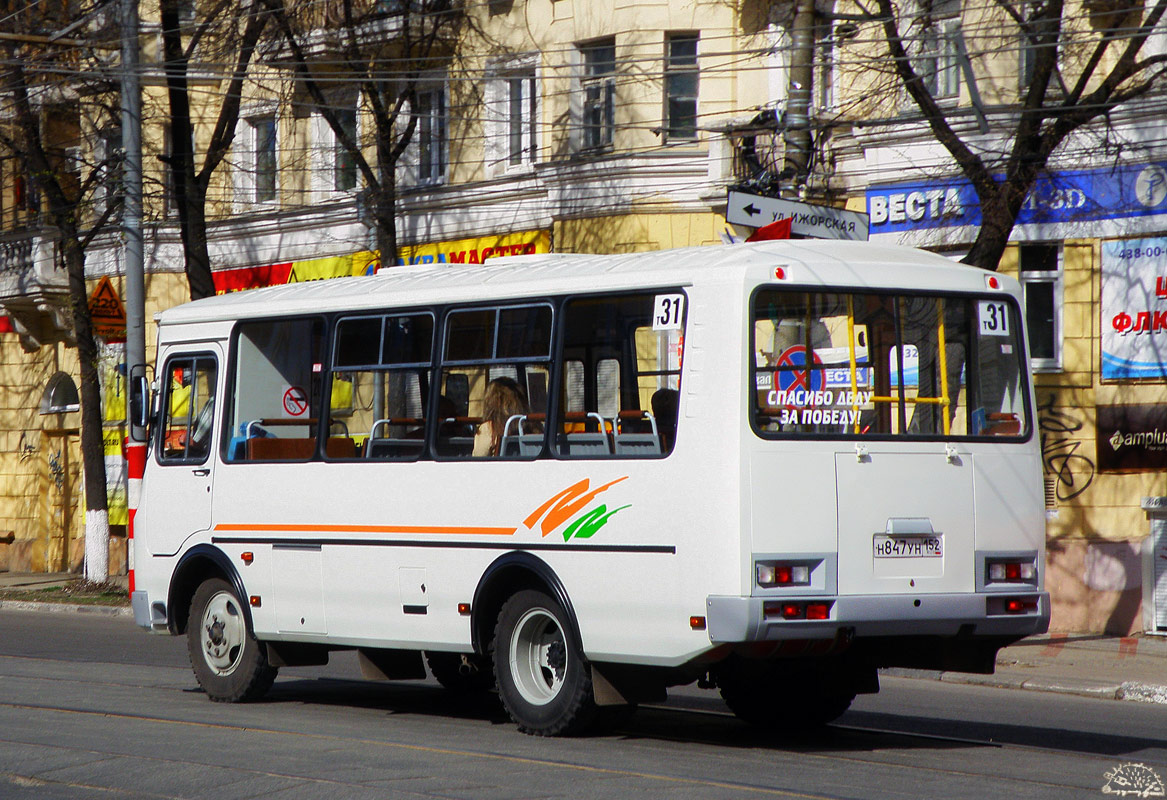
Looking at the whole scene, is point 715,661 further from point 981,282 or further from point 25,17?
point 25,17

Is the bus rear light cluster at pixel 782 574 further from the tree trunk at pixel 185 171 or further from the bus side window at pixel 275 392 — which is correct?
the tree trunk at pixel 185 171

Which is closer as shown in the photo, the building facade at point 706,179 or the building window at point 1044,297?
the building facade at point 706,179

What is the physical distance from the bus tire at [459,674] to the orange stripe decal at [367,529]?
4.29 feet

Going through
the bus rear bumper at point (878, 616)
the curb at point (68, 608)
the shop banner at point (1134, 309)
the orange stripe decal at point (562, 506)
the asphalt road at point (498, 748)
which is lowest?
the curb at point (68, 608)

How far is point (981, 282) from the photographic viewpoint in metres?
9.89

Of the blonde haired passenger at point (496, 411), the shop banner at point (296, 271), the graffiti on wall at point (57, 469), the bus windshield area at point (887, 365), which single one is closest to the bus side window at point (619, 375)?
the blonde haired passenger at point (496, 411)

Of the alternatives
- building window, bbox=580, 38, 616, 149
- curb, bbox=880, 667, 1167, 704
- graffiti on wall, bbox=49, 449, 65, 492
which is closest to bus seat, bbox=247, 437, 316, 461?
curb, bbox=880, 667, 1167, 704

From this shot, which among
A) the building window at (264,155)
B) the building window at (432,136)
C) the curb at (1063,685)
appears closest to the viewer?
the curb at (1063,685)

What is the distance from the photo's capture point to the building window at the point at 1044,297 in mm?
19250

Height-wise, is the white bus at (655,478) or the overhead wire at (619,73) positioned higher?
the overhead wire at (619,73)

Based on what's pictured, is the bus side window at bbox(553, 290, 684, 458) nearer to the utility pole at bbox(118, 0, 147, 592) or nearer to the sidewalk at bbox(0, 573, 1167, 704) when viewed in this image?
the sidewalk at bbox(0, 573, 1167, 704)

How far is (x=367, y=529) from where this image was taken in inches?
431

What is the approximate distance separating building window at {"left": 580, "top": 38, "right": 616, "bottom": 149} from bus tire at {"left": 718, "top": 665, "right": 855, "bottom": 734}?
13.1m

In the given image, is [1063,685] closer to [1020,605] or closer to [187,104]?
[1020,605]
